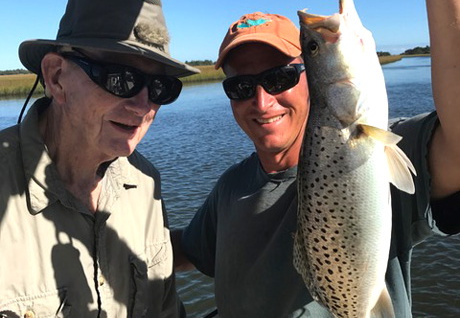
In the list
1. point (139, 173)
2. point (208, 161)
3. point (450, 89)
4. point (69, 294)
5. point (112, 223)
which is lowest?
point (208, 161)

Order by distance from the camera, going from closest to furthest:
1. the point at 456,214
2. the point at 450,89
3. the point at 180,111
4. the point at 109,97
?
the point at 450,89 → the point at 456,214 → the point at 109,97 → the point at 180,111

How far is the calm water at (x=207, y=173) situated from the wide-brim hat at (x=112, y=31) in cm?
614

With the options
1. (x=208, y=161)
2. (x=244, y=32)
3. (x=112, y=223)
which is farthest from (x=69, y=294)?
(x=208, y=161)

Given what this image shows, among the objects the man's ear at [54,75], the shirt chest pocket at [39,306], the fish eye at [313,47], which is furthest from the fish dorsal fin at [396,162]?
the shirt chest pocket at [39,306]

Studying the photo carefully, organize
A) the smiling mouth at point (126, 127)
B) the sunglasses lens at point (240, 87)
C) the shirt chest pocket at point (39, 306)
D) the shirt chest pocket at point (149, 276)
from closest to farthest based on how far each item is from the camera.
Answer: the shirt chest pocket at point (39, 306)
the smiling mouth at point (126, 127)
the sunglasses lens at point (240, 87)
the shirt chest pocket at point (149, 276)

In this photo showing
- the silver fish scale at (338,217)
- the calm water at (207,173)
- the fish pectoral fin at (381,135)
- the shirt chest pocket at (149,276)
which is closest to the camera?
the fish pectoral fin at (381,135)

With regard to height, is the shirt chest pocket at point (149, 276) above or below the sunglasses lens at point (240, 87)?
below

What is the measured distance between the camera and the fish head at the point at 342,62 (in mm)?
1906

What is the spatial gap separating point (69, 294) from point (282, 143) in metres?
1.65

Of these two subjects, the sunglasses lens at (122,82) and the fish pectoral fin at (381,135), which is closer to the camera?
the fish pectoral fin at (381,135)

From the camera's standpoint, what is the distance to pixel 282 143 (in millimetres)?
2676

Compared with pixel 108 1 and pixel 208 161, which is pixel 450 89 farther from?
pixel 208 161

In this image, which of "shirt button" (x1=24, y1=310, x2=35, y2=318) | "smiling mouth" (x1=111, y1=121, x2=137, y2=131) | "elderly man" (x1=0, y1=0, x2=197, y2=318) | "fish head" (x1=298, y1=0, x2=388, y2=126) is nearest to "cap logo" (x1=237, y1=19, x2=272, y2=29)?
"elderly man" (x1=0, y1=0, x2=197, y2=318)

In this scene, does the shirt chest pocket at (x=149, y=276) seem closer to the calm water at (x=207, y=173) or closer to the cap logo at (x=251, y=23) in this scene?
the cap logo at (x=251, y=23)
